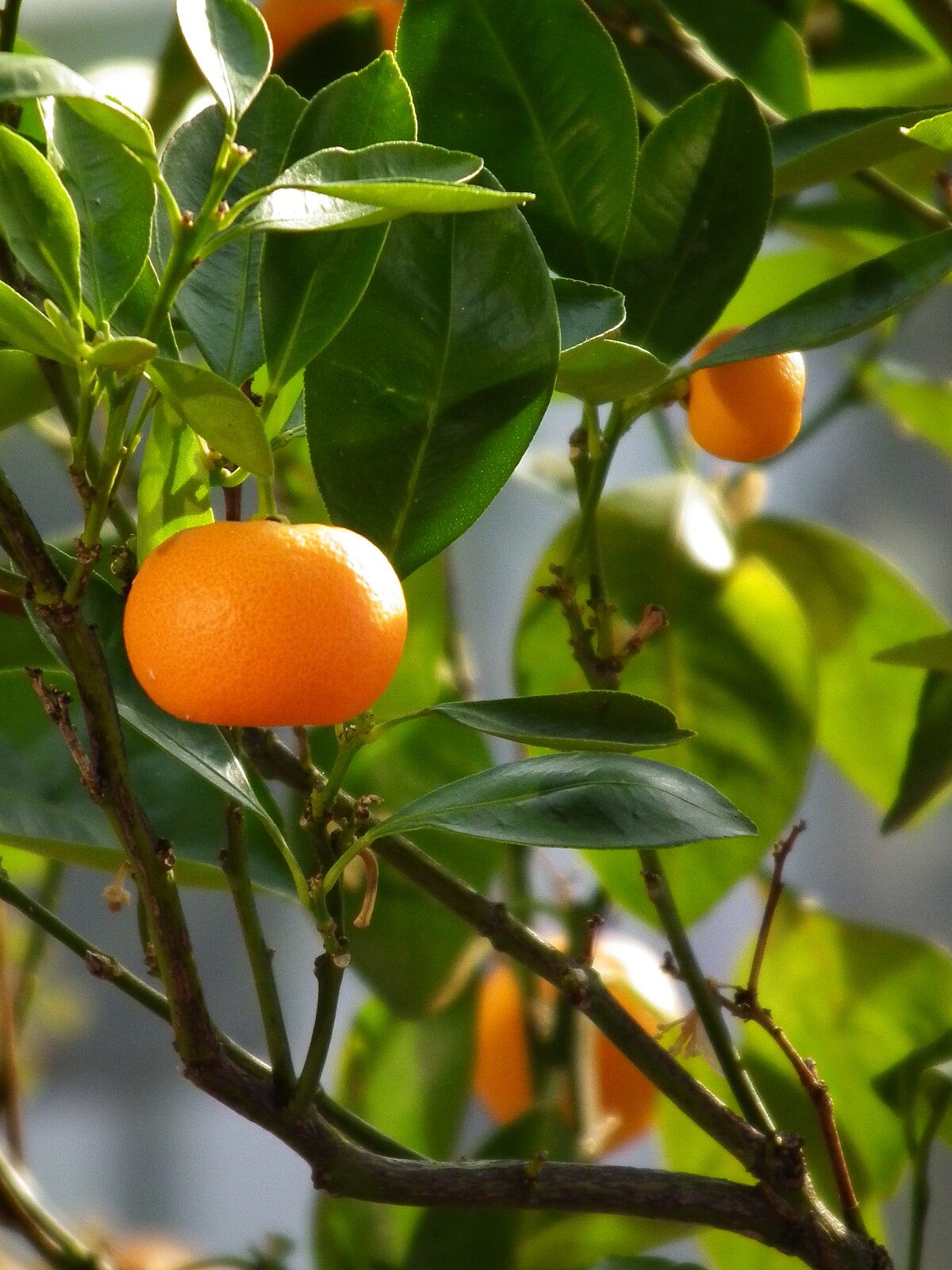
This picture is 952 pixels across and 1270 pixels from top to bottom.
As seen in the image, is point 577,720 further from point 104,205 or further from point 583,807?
point 104,205

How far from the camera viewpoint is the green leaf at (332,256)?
273mm

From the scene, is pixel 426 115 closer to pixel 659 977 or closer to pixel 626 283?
pixel 626 283

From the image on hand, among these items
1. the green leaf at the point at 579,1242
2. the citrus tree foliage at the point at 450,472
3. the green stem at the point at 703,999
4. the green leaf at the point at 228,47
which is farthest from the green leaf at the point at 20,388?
the green leaf at the point at 579,1242

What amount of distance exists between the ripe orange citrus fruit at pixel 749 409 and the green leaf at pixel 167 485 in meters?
0.13

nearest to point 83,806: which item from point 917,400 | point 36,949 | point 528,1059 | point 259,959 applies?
point 259,959

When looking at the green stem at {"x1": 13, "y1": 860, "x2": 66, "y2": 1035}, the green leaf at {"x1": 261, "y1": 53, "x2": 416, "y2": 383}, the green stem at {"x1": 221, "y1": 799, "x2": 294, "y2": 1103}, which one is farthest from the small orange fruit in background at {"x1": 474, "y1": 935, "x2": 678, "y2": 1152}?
the green leaf at {"x1": 261, "y1": 53, "x2": 416, "y2": 383}

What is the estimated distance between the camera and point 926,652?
39 cm

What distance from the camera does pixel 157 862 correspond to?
277 millimetres

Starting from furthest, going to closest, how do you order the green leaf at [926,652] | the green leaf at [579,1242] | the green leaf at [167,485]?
1. the green leaf at [579,1242]
2. the green leaf at [926,652]
3. the green leaf at [167,485]

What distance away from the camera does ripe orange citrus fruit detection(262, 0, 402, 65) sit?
56 cm

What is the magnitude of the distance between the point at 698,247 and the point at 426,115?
83 mm

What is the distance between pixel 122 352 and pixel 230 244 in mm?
123

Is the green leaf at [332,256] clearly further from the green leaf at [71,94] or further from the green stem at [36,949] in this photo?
the green stem at [36,949]

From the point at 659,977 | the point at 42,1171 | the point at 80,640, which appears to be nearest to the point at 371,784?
the point at 659,977
